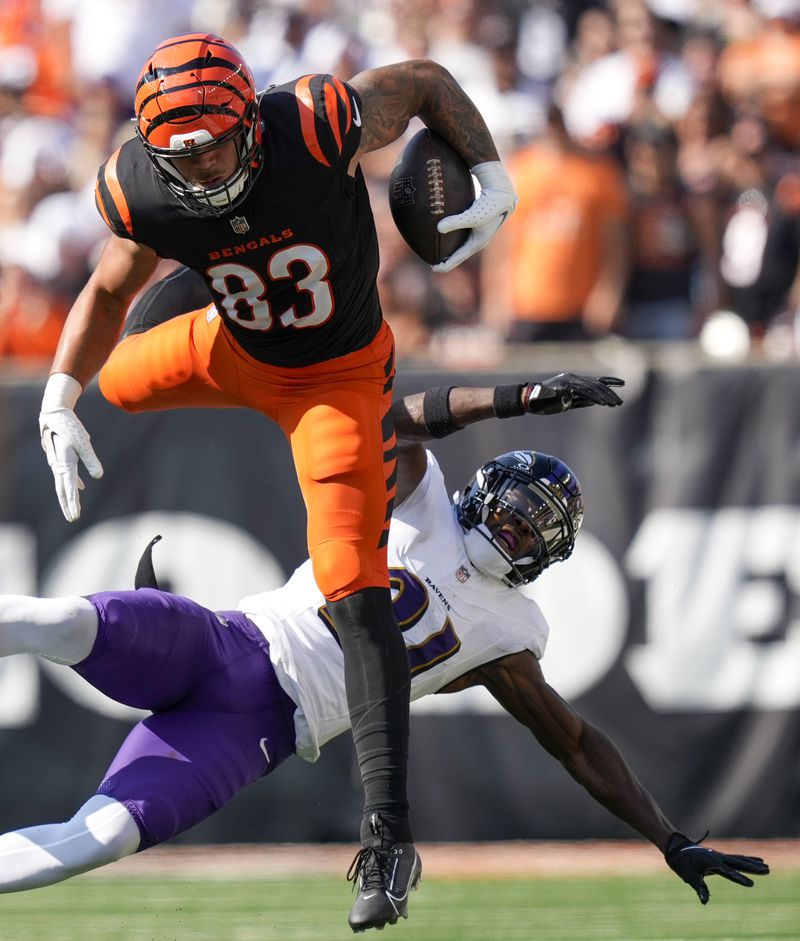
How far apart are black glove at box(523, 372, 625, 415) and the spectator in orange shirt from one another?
Answer: 3.22 meters

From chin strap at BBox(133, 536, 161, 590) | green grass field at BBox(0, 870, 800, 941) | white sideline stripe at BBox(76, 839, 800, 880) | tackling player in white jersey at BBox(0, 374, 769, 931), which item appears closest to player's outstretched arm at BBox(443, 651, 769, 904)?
tackling player in white jersey at BBox(0, 374, 769, 931)

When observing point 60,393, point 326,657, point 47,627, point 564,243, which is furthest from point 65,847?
point 564,243

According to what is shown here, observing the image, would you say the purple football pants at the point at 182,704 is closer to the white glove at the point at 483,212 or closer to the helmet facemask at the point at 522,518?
the helmet facemask at the point at 522,518

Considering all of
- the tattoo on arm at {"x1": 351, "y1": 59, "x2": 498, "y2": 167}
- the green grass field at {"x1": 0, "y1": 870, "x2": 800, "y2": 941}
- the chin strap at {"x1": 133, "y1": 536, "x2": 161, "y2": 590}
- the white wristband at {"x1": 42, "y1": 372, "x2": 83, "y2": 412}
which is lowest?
the green grass field at {"x1": 0, "y1": 870, "x2": 800, "y2": 941}

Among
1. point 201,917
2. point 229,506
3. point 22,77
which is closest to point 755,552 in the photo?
point 229,506

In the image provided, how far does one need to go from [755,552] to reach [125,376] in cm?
311

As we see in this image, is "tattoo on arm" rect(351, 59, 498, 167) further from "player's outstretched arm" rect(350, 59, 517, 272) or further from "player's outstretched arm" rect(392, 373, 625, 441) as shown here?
"player's outstretched arm" rect(392, 373, 625, 441)

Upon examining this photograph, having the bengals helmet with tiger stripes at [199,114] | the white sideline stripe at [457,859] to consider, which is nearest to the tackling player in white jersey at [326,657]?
the bengals helmet with tiger stripes at [199,114]

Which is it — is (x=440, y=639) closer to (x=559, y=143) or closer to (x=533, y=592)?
(x=533, y=592)

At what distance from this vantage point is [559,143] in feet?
24.8

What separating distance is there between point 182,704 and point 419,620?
694 millimetres

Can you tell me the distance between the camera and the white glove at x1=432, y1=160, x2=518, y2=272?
434 centimetres

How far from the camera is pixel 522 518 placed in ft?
14.6

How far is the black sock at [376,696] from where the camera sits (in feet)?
12.7
